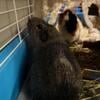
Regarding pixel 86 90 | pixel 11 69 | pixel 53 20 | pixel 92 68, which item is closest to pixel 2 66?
pixel 11 69

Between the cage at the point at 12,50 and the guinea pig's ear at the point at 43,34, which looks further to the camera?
the guinea pig's ear at the point at 43,34

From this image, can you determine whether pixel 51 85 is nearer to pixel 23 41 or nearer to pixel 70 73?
pixel 70 73

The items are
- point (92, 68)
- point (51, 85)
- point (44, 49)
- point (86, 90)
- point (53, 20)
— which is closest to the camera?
point (51, 85)

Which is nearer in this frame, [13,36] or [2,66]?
[2,66]

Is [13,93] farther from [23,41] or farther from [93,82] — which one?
[93,82]

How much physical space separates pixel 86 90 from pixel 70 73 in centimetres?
30

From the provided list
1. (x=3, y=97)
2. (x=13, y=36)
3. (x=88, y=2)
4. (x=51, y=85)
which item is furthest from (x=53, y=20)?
(x=3, y=97)

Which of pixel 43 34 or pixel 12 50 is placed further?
pixel 43 34

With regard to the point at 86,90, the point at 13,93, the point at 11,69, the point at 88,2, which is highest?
the point at 88,2

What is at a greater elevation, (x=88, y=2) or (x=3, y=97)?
(x=88, y=2)

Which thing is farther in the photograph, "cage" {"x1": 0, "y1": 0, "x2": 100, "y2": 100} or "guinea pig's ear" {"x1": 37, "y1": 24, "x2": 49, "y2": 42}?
"guinea pig's ear" {"x1": 37, "y1": 24, "x2": 49, "y2": 42}

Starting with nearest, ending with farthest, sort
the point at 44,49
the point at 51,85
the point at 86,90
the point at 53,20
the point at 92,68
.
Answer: the point at 51,85
the point at 44,49
the point at 86,90
the point at 92,68
the point at 53,20

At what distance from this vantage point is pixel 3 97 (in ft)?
2.56

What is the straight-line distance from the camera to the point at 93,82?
123 cm
